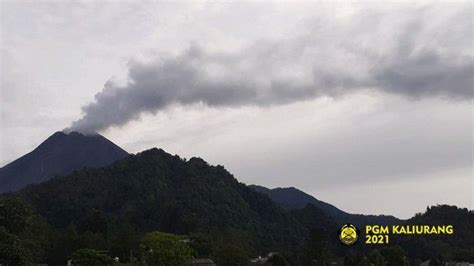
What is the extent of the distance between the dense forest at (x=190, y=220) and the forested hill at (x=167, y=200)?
236 millimetres

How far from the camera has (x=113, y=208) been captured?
147 meters

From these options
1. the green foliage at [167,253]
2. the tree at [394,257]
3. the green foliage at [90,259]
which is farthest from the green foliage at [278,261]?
the green foliage at [90,259]

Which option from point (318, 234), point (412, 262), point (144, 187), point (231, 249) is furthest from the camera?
point (144, 187)

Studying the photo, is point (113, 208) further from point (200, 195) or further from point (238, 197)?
point (238, 197)

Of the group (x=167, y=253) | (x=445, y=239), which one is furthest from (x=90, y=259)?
(x=445, y=239)

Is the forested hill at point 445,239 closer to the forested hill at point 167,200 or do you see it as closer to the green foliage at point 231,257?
the forested hill at point 167,200

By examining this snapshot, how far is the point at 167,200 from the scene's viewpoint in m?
143

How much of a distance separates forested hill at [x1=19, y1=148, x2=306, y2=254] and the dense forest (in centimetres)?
24

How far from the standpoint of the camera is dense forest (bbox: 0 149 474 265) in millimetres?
88750

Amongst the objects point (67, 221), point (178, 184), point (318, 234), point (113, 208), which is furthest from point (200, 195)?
point (318, 234)

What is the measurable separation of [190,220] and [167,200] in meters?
20.0

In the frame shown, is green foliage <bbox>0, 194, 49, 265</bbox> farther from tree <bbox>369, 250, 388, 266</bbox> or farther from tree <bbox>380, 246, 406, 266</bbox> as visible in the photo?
tree <bbox>380, 246, 406, 266</bbox>

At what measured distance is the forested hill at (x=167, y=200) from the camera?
132 m

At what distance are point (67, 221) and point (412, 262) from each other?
72.6 meters
